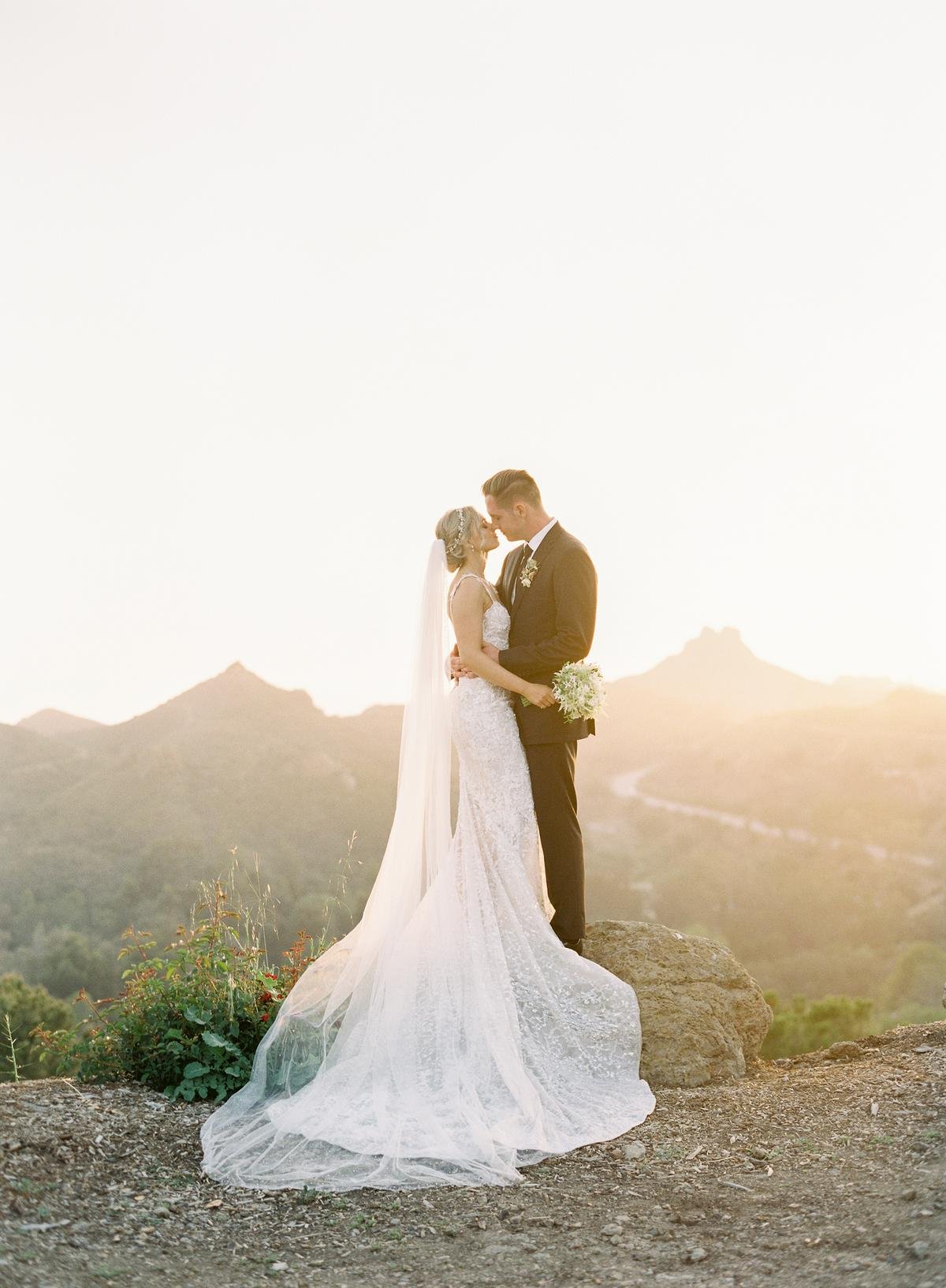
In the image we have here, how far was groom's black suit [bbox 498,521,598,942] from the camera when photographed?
657 cm

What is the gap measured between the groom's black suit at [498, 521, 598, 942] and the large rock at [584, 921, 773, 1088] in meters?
0.56

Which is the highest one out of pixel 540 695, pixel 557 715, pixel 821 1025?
pixel 540 695

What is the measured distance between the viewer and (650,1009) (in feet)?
21.5

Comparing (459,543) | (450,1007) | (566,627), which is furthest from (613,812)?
(450,1007)

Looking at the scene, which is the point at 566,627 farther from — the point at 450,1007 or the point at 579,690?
the point at 450,1007

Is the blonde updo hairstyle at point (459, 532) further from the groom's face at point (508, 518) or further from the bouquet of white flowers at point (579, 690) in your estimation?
the bouquet of white flowers at point (579, 690)

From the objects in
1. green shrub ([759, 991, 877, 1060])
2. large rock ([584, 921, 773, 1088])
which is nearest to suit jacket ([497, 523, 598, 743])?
large rock ([584, 921, 773, 1088])

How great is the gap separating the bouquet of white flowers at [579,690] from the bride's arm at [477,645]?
0.28 ft

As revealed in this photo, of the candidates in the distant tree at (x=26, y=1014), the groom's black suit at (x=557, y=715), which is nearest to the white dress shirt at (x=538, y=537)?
the groom's black suit at (x=557, y=715)

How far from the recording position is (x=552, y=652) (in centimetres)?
654

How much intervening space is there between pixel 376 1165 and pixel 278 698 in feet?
147

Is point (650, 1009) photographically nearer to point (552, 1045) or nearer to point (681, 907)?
point (552, 1045)

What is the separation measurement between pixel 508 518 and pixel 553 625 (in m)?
0.76

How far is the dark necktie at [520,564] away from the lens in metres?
6.89
